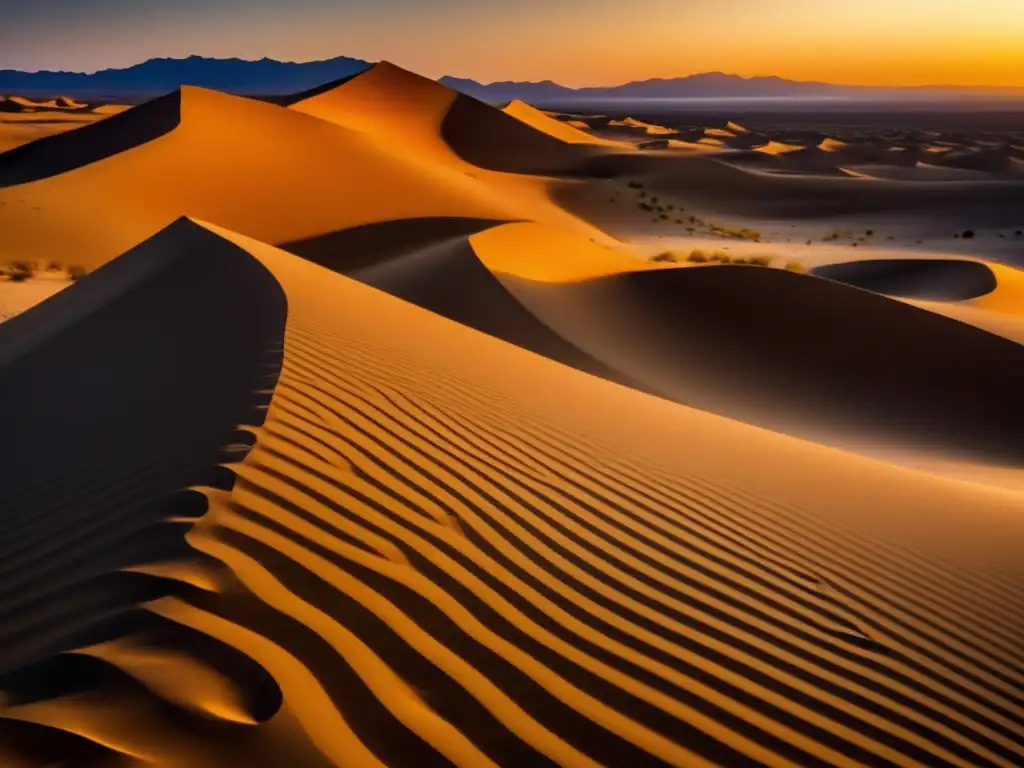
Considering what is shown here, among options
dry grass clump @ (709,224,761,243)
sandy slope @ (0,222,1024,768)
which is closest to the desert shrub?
sandy slope @ (0,222,1024,768)

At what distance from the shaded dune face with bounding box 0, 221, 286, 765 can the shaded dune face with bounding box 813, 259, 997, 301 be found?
45.6ft

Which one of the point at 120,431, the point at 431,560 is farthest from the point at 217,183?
the point at 431,560

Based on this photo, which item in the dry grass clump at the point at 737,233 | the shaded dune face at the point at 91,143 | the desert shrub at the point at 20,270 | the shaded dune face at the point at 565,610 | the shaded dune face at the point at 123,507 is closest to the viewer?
the shaded dune face at the point at 123,507

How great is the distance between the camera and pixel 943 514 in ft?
17.6

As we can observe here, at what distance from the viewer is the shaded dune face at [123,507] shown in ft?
6.73

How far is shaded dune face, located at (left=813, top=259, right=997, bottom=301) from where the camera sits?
17.1 meters

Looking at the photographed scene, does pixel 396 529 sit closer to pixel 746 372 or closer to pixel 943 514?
pixel 943 514

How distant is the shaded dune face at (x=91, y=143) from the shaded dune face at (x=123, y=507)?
843 inches

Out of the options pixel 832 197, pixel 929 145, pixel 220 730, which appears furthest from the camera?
pixel 929 145

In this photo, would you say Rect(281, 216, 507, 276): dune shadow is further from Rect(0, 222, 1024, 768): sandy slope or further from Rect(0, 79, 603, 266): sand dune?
Rect(0, 222, 1024, 768): sandy slope

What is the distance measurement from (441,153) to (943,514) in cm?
3611

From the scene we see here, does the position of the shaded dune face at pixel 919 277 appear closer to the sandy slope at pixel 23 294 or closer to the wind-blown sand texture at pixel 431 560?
the wind-blown sand texture at pixel 431 560

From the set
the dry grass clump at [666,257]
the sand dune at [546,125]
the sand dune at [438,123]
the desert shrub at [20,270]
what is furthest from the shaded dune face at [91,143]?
the sand dune at [546,125]

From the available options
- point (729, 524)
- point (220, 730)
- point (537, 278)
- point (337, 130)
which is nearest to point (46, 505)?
point (220, 730)
